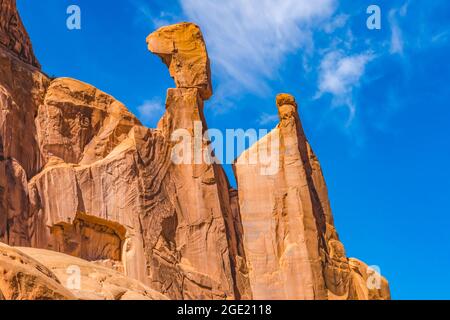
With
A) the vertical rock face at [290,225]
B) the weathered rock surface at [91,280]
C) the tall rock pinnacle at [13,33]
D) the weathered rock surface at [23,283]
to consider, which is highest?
the tall rock pinnacle at [13,33]

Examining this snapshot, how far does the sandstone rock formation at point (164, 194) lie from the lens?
33.1 meters

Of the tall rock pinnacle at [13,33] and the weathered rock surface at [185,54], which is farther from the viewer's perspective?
the weathered rock surface at [185,54]

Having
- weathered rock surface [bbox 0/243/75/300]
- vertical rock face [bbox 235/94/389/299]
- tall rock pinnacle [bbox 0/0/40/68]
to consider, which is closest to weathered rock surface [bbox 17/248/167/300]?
weathered rock surface [bbox 0/243/75/300]

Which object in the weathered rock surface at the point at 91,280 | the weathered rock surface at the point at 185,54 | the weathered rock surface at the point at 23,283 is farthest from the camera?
the weathered rock surface at the point at 185,54

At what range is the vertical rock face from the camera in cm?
3794

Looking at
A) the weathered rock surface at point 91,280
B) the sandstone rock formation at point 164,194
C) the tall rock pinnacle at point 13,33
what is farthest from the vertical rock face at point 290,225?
the weathered rock surface at point 91,280

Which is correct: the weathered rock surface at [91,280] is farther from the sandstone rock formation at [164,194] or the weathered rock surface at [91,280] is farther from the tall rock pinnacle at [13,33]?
the tall rock pinnacle at [13,33]

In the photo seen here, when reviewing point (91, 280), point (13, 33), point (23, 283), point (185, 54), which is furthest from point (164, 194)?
point (23, 283)

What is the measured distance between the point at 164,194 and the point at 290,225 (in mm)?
6315

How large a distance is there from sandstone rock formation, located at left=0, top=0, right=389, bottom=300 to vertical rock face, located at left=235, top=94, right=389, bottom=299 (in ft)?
0.18

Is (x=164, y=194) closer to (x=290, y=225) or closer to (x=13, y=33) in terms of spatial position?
(x=290, y=225)

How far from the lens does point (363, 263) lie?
4303cm

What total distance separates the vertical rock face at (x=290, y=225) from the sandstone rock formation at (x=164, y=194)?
0.05 meters
